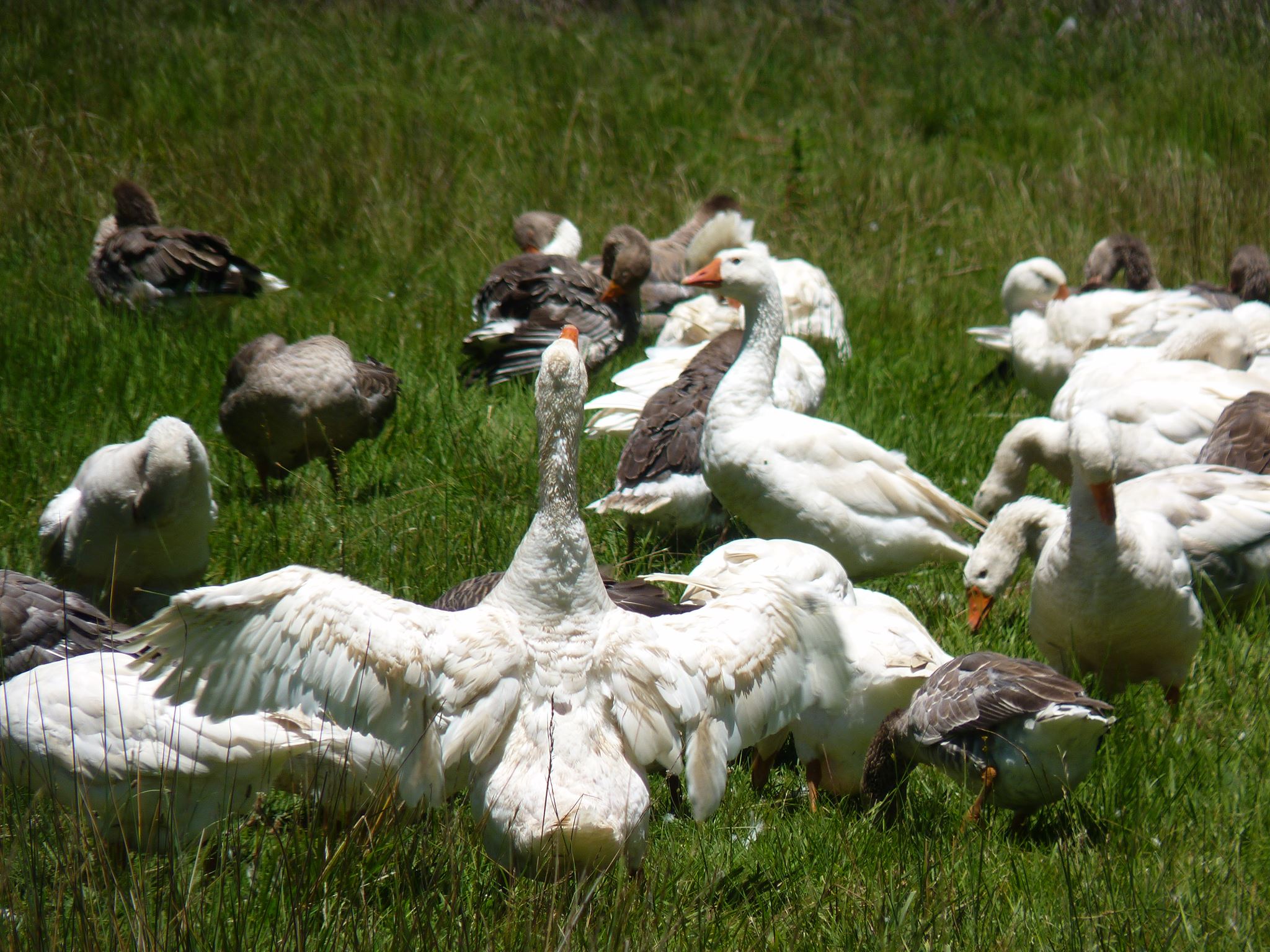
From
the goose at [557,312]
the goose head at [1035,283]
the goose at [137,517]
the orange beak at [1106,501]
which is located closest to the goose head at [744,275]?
the goose at [557,312]

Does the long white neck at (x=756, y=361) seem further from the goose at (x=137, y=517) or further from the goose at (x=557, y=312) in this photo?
the goose at (x=137, y=517)

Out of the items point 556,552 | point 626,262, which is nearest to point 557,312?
point 626,262

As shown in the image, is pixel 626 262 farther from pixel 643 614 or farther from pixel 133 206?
pixel 643 614

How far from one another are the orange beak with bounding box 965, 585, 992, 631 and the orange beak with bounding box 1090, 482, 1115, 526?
0.82m

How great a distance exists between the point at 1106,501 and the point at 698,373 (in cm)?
271

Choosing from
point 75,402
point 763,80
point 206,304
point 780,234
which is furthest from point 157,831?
point 763,80

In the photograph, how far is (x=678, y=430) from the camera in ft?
19.3

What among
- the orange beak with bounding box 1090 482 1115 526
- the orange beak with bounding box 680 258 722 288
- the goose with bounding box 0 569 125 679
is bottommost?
the goose with bounding box 0 569 125 679

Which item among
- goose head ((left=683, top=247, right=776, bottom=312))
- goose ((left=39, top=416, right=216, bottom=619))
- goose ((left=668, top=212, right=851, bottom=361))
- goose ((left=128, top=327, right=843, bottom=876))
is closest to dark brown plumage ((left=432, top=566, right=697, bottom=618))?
goose ((left=128, top=327, right=843, bottom=876))

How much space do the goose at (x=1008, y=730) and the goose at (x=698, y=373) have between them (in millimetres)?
2896

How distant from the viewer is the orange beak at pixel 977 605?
488 cm

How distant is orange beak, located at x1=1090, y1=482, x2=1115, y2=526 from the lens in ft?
Answer: 13.6

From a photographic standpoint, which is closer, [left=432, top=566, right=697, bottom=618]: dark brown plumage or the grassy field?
the grassy field

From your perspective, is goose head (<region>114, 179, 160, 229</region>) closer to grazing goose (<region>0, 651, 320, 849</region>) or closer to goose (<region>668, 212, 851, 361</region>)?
goose (<region>668, 212, 851, 361</region>)
